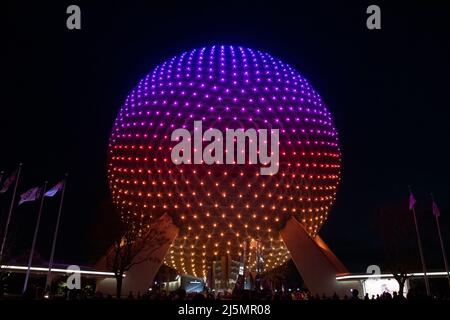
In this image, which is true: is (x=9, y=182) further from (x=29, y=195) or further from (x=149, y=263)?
(x=149, y=263)

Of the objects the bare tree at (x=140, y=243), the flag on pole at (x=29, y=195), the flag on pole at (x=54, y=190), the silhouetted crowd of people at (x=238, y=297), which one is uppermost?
the flag on pole at (x=54, y=190)

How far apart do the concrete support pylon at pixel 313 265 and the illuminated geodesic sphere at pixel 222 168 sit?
4.11 feet

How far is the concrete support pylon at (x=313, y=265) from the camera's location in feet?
92.4

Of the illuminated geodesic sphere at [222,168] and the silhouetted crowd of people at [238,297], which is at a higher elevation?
the illuminated geodesic sphere at [222,168]

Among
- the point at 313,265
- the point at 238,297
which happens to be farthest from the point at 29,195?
the point at 313,265

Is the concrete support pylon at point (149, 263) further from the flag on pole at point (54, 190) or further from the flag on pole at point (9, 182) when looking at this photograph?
the flag on pole at point (9, 182)

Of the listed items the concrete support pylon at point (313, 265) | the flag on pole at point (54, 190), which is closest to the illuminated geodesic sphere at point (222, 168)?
the concrete support pylon at point (313, 265)

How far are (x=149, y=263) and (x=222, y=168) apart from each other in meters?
8.07

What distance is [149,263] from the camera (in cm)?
2861

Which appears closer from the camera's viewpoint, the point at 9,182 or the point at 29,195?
the point at 9,182

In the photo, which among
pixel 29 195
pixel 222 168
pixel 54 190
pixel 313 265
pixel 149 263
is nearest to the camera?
pixel 29 195

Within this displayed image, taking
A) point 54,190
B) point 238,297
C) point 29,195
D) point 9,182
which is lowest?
point 238,297

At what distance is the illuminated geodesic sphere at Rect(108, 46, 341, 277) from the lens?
29.1 meters

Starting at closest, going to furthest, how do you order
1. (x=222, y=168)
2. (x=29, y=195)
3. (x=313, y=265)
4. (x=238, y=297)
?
(x=238, y=297) → (x=29, y=195) → (x=313, y=265) → (x=222, y=168)
